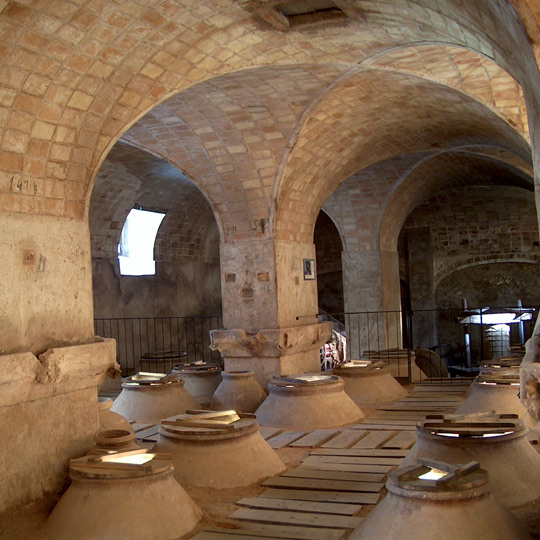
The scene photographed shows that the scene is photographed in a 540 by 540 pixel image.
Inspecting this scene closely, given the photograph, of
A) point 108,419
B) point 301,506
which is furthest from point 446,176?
point 301,506

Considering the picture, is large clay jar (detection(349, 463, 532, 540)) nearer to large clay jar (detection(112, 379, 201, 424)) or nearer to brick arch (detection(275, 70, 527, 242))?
large clay jar (detection(112, 379, 201, 424))

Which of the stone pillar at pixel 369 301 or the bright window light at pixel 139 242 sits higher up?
the bright window light at pixel 139 242

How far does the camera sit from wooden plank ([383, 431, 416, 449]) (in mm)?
7012

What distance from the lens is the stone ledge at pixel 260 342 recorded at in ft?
31.9

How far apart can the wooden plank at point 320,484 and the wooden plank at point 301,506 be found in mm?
366

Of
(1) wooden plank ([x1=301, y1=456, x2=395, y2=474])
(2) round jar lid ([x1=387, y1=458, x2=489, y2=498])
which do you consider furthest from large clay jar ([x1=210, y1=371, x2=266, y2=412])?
(2) round jar lid ([x1=387, y1=458, x2=489, y2=498])

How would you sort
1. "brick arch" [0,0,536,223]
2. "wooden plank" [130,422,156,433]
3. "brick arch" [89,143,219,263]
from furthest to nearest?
"brick arch" [89,143,219,263]
"wooden plank" [130,422,156,433]
"brick arch" [0,0,536,223]

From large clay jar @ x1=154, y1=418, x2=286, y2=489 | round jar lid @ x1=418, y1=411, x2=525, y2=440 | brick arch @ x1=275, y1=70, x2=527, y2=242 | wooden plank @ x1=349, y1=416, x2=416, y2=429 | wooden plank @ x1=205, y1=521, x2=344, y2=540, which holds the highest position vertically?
brick arch @ x1=275, y1=70, x2=527, y2=242

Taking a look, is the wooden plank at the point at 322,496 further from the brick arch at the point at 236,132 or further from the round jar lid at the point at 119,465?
the brick arch at the point at 236,132

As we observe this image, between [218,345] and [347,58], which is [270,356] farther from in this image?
[347,58]

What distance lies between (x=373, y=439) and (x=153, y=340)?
9320mm

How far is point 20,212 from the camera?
215 inches

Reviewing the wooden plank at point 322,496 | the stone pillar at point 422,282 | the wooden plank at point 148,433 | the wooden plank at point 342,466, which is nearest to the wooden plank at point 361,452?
the wooden plank at point 342,466

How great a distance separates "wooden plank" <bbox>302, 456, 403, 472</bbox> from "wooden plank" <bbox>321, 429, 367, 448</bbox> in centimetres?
46
